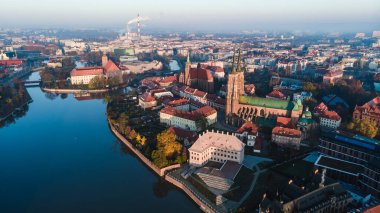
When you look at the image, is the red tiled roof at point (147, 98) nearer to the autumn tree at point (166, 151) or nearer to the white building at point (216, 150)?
the autumn tree at point (166, 151)

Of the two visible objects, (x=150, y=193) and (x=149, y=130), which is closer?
(x=150, y=193)

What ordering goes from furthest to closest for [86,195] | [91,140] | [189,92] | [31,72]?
[31,72]
[189,92]
[91,140]
[86,195]

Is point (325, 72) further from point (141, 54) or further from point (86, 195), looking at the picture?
point (141, 54)

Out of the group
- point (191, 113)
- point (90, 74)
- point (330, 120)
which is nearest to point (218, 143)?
point (191, 113)

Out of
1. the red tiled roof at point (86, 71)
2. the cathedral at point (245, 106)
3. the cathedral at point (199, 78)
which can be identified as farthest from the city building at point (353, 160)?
the red tiled roof at point (86, 71)

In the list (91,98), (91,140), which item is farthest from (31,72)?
(91,140)

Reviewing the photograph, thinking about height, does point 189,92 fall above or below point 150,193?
above
